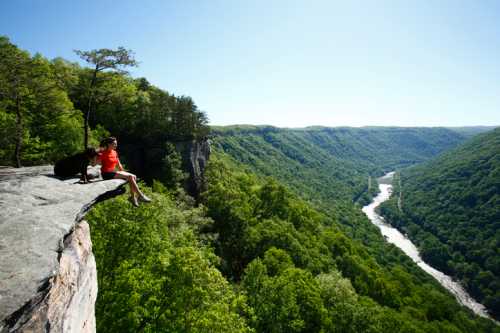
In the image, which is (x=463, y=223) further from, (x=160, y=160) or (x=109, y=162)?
(x=109, y=162)

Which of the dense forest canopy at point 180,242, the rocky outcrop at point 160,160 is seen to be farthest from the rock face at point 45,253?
the rocky outcrop at point 160,160

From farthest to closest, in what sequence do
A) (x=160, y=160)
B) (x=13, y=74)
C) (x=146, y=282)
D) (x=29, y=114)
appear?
1. (x=160, y=160)
2. (x=29, y=114)
3. (x=13, y=74)
4. (x=146, y=282)

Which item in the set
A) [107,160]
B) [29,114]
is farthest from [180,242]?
[29,114]

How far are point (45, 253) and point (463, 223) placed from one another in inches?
7206

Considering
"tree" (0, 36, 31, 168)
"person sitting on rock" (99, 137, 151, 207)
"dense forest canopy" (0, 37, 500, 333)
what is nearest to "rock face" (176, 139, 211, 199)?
"dense forest canopy" (0, 37, 500, 333)

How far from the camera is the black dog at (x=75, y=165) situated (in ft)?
34.1

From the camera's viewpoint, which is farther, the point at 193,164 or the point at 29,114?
the point at 193,164

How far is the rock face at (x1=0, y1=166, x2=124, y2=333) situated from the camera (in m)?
5.05

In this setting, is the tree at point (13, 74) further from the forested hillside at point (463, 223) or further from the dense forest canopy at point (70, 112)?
the forested hillside at point (463, 223)

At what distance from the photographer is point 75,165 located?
10.6 metres

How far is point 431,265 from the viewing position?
118000 millimetres

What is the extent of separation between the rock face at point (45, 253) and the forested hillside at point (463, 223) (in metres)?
127

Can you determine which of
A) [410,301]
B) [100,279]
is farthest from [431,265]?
[100,279]

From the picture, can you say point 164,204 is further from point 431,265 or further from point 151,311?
point 431,265
